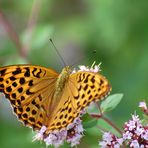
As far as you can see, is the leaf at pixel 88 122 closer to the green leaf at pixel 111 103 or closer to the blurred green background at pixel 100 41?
the green leaf at pixel 111 103

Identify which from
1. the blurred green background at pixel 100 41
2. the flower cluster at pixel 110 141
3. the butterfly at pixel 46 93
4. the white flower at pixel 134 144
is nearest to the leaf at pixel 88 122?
the flower cluster at pixel 110 141

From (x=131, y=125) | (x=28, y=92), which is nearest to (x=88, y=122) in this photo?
(x=131, y=125)

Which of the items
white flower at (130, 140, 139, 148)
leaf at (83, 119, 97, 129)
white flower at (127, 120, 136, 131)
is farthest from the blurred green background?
white flower at (130, 140, 139, 148)

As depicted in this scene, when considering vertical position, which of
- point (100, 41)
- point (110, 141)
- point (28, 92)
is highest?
point (100, 41)

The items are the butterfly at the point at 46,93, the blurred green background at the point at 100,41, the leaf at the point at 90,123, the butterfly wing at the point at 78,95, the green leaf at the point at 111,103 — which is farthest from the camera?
the blurred green background at the point at 100,41

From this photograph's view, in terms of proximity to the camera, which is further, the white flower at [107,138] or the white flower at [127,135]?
the white flower at [107,138]

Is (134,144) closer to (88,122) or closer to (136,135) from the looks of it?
(136,135)

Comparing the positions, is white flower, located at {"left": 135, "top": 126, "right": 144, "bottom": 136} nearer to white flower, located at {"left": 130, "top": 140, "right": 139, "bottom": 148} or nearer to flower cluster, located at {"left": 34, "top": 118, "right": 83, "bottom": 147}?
white flower, located at {"left": 130, "top": 140, "right": 139, "bottom": 148}
